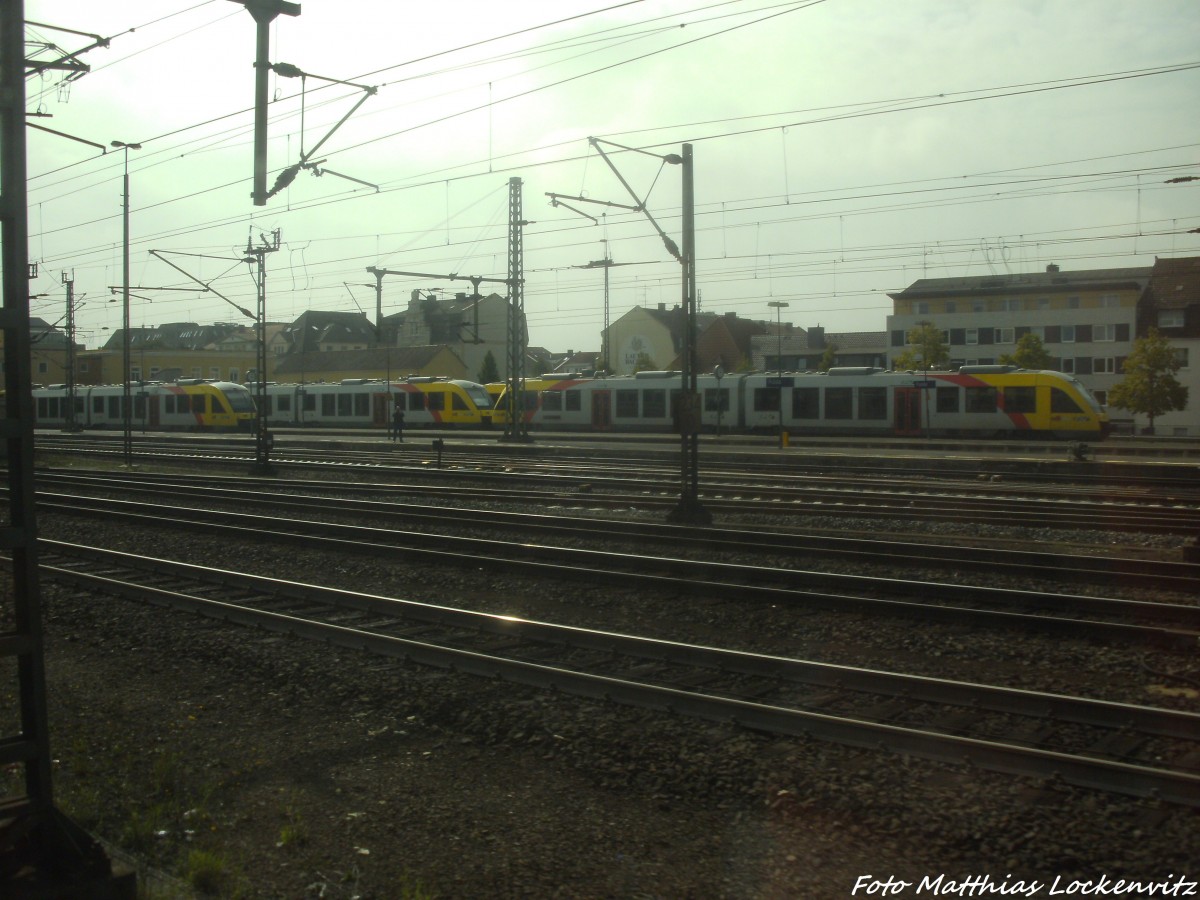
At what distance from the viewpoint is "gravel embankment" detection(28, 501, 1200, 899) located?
14.6 ft

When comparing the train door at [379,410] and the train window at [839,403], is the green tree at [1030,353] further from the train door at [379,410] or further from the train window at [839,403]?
the train door at [379,410]

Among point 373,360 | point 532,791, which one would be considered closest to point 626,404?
point 532,791

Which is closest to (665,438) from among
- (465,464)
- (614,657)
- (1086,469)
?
(465,464)

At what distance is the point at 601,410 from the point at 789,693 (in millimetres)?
36307

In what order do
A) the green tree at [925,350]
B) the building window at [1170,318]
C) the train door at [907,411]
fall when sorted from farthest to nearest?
the building window at [1170,318]
the green tree at [925,350]
the train door at [907,411]

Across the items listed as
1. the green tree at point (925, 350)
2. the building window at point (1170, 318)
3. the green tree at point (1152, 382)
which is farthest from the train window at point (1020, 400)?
the building window at point (1170, 318)

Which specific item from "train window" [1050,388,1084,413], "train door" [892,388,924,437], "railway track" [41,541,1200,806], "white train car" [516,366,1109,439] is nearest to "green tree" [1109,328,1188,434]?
"white train car" [516,366,1109,439]

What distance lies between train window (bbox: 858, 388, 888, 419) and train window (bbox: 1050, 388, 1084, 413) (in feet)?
18.0

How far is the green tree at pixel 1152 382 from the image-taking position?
4906cm

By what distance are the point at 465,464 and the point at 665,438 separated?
14.0 metres

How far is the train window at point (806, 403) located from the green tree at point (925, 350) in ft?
78.7

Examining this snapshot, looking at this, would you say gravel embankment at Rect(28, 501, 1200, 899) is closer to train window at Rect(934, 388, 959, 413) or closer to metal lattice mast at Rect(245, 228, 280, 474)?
metal lattice mast at Rect(245, 228, 280, 474)

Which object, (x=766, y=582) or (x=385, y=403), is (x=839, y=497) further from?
(x=385, y=403)

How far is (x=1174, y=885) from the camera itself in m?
4.26
